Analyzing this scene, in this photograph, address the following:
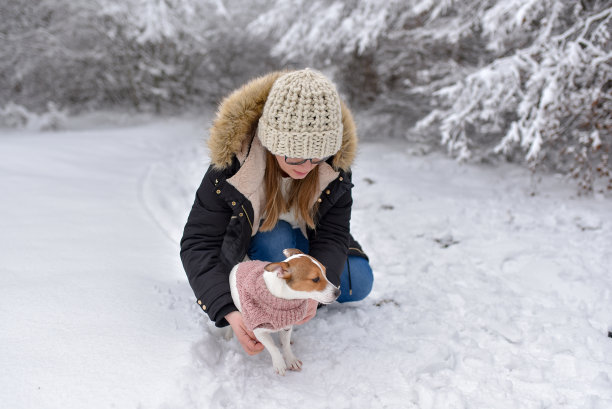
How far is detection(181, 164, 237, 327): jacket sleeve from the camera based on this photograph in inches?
79.4

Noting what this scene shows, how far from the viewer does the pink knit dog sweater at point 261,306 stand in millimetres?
1877

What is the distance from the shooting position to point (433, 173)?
6.28m

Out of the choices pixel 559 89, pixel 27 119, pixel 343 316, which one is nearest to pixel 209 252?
pixel 343 316

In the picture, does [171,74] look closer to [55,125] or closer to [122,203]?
[55,125]

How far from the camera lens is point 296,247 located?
8.63 ft

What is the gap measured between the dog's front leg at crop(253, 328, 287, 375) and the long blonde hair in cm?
62

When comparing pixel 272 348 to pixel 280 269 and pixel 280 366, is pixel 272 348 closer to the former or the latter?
pixel 280 366

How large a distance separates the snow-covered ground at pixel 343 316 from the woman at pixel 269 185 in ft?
1.27

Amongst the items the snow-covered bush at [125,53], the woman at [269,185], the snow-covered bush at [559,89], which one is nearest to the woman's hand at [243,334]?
the woman at [269,185]

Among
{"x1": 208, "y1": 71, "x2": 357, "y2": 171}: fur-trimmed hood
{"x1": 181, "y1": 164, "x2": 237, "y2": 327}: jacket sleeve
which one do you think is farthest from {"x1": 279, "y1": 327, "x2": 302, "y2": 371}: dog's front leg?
{"x1": 208, "y1": 71, "x2": 357, "y2": 171}: fur-trimmed hood

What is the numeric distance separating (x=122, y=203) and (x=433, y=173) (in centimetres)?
447

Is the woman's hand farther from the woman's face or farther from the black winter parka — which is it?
the woman's face

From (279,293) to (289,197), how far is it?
0.67 meters

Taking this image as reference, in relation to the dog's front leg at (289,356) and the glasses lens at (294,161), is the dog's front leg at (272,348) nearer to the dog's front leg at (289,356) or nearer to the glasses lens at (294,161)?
the dog's front leg at (289,356)
